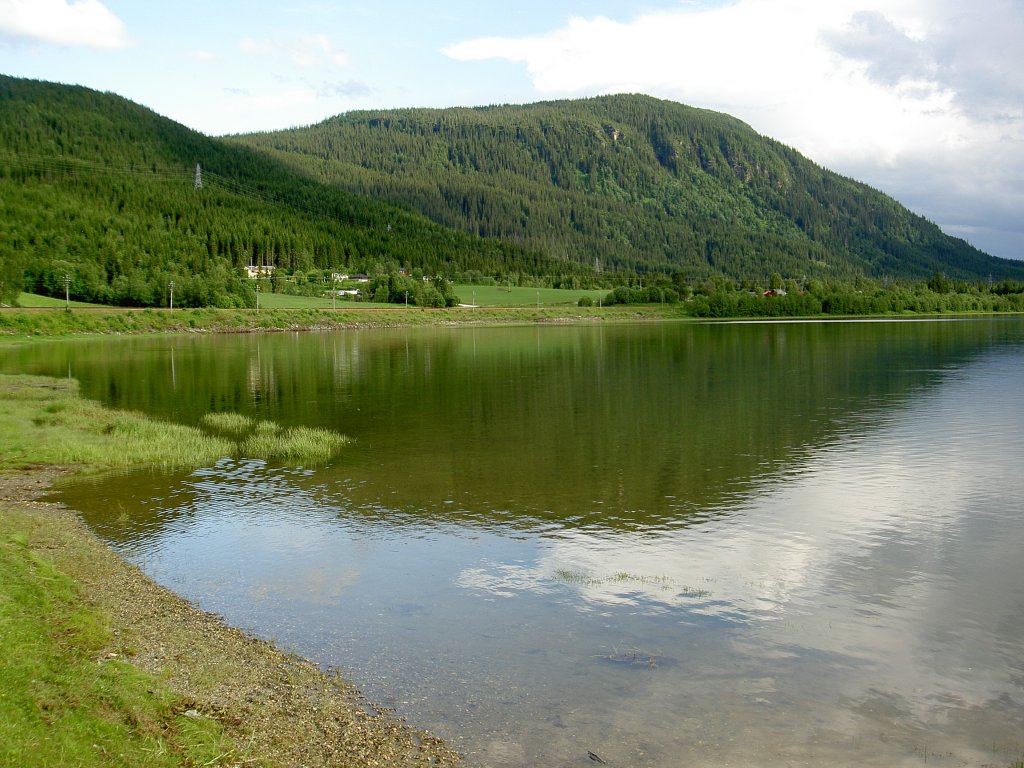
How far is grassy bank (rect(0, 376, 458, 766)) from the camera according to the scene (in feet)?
29.0

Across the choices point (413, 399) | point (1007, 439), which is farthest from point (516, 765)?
point (413, 399)

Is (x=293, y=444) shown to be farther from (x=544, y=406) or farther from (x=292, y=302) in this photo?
(x=292, y=302)

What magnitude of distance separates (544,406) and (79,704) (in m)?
34.5

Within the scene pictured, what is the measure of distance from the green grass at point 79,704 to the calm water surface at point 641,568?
2836mm

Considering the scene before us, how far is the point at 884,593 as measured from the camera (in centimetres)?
1603

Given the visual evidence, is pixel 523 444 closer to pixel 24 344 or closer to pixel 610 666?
pixel 610 666

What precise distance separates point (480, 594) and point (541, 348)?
7502cm

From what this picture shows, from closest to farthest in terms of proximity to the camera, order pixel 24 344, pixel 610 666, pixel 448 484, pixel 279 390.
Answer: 1. pixel 610 666
2. pixel 448 484
3. pixel 279 390
4. pixel 24 344

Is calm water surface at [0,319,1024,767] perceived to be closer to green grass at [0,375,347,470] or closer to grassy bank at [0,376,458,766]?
grassy bank at [0,376,458,766]

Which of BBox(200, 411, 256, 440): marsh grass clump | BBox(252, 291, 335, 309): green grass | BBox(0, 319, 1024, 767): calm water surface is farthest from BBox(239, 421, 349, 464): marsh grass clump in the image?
BBox(252, 291, 335, 309): green grass

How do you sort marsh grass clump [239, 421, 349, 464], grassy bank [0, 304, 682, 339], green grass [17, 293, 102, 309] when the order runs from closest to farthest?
marsh grass clump [239, 421, 349, 464], grassy bank [0, 304, 682, 339], green grass [17, 293, 102, 309]

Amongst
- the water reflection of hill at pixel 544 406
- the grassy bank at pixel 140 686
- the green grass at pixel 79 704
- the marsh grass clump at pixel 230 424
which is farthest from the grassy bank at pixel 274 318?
the green grass at pixel 79 704

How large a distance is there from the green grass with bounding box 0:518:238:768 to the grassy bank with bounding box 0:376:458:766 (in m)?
0.02

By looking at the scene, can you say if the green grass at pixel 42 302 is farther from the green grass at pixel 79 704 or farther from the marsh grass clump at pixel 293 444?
the green grass at pixel 79 704
